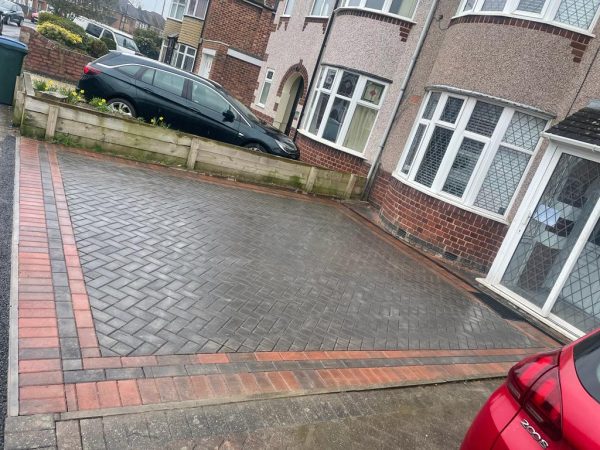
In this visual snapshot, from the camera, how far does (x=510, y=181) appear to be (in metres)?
7.72

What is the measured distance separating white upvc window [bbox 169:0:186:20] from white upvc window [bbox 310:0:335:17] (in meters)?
14.5

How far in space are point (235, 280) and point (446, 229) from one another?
491cm

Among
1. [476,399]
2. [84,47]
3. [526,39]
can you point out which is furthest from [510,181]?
[84,47]

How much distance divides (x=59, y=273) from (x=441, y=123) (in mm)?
7066

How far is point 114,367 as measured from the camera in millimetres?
2902

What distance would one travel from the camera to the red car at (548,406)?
5.98 ft

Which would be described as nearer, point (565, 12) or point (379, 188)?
point (565, 12)

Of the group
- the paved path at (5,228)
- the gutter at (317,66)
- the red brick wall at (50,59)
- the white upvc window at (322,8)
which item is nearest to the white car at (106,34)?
the red brick wall at (50,59)

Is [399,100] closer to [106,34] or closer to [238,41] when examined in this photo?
[238,41]

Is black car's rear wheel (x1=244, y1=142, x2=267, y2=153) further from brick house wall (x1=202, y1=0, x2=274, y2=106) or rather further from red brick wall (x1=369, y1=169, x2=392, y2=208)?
brick house wall (x1=202, y1=0, x2=274, y2=106)

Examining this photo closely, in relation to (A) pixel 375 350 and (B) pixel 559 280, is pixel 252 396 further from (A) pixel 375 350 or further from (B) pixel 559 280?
(B) pixel 559 280

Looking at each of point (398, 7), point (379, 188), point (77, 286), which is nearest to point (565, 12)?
point (398, 7)

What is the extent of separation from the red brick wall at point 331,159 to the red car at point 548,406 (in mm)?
9238

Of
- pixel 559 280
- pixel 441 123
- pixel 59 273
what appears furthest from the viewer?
pixel 441 123
